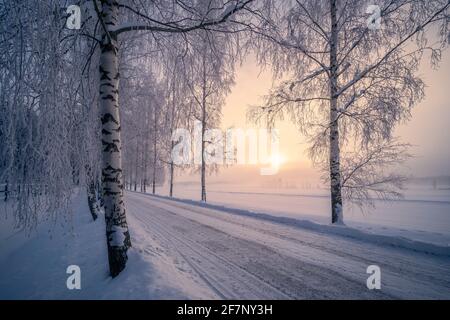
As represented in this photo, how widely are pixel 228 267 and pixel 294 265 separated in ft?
3.98

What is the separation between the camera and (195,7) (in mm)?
4660

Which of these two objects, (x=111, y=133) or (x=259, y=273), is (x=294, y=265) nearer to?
(x=259, y=273)

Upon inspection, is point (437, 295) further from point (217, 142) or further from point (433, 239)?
point (217, 142)

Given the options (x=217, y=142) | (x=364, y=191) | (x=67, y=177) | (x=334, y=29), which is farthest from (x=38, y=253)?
(x=217, y=142)

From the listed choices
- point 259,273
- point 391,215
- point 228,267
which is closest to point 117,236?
point 228,267

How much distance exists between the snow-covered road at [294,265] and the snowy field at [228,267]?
0.05ft

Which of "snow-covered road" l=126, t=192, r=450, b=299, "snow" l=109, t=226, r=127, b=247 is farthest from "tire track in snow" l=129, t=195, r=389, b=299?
"snow" l=109, t=226, r=127, b=247

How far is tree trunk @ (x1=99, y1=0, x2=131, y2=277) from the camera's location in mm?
3979

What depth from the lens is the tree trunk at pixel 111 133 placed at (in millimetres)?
3979

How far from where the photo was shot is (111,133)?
3990mm

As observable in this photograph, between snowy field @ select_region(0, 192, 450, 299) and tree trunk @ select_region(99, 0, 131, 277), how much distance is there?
60 centimetres

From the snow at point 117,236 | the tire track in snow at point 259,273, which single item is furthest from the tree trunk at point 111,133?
the tire track in snow at point 259,273

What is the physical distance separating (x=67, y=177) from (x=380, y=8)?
9310 mm

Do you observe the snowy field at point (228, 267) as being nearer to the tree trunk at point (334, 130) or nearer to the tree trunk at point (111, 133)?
the tree trunk at point (111, 133)
